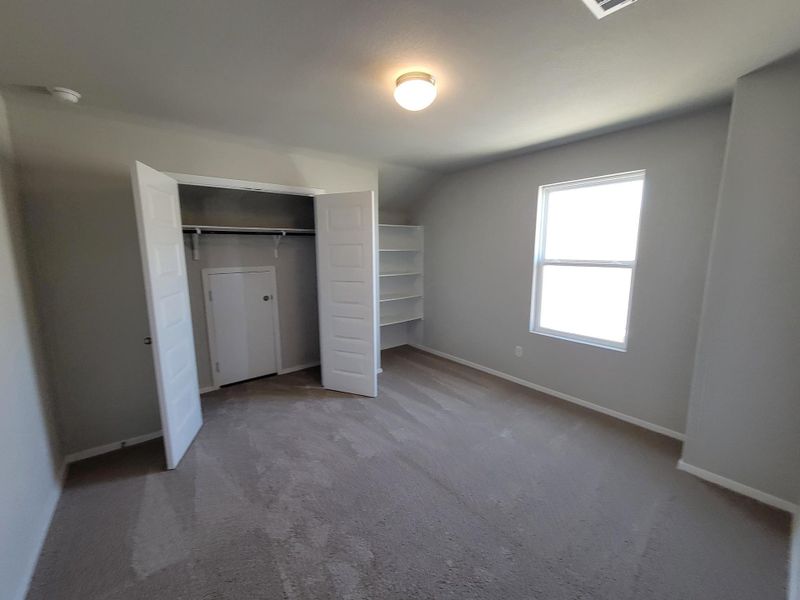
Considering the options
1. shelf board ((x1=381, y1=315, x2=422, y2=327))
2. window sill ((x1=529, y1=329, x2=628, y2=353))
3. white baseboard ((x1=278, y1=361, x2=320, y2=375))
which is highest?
A: window sill ((x1=529, y1=329, x2=628, y2=353))

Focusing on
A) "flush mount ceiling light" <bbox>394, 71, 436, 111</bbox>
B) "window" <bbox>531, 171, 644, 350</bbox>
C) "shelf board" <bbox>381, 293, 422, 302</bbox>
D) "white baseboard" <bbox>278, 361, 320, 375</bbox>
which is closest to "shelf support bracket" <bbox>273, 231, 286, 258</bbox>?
"white baseboard" <bbox>278, 361, 320, 375</bbox>

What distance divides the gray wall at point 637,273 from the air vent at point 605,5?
5.41 ft

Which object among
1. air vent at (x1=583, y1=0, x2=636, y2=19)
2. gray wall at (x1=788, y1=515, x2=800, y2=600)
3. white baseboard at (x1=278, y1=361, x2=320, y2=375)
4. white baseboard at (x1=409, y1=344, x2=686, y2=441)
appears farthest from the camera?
white baseboard at (x1=278, y1=361, x2=320, y2=375)

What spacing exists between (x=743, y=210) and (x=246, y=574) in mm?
3391

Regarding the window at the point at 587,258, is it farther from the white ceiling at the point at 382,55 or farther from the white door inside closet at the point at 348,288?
the white door inside closet at the point at 348,288

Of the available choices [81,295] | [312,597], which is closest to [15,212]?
[81,295]

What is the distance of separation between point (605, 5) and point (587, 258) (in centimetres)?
222

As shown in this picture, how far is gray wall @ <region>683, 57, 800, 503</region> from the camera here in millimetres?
1729

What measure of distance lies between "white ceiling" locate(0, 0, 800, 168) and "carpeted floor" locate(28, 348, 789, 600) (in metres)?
2.49

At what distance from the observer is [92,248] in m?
2.28

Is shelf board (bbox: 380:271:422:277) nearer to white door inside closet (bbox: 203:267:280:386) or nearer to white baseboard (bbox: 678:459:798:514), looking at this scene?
white door inside closet (bbox: 203:267:280:386)

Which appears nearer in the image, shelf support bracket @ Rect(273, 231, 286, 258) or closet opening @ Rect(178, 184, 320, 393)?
closet opening @ Rect(178, 184, 320, 393)

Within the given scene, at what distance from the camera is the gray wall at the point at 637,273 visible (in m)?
2.34

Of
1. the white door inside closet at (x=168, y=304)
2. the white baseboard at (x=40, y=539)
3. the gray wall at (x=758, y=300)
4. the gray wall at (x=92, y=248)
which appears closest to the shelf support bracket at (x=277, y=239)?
the gray wall at (x=92, y=248)
